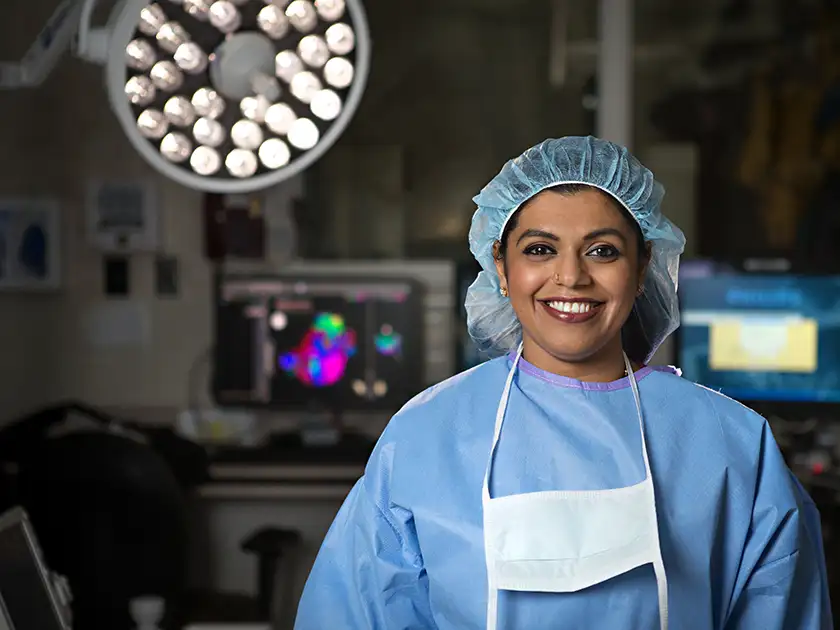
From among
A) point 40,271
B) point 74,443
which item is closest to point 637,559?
point 74,443

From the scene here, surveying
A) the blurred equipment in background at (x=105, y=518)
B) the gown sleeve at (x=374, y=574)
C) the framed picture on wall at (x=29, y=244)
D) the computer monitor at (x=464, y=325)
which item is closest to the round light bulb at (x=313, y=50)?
the gown sleeve at (x=374, y=574)

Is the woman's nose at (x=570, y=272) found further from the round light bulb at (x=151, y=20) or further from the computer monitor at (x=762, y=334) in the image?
the computer monitor at (x=762, y=334)

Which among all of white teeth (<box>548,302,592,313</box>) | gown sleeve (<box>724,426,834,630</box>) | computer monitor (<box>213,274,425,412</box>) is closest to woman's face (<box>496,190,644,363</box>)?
white teeth (<box>548,302,592,313</box>)

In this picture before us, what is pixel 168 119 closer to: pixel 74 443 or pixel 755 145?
pixel 74 443

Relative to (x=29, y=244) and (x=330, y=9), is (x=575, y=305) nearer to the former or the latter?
(x=330, y=9)

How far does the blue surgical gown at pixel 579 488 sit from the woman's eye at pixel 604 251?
6.4 inches

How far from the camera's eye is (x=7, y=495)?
2443 millimetres

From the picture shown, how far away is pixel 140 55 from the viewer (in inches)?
54.2

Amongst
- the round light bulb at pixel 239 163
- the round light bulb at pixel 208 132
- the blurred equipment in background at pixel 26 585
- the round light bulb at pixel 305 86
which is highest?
the round light bulb at pixel 305 86

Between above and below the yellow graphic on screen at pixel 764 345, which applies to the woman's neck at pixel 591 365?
above

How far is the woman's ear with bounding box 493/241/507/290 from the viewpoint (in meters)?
1.37

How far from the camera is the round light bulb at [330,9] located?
141cm

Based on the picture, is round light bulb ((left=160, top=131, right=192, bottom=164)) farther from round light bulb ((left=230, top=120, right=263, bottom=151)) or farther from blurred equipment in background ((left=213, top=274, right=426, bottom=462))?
blurred equipment in background ((left=213, top=274, right=426, bottom=462))

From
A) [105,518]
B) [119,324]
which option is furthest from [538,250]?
[119,324]
